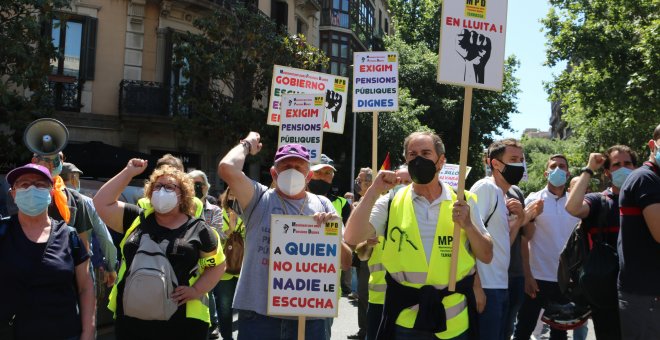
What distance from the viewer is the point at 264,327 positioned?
13.3 feet

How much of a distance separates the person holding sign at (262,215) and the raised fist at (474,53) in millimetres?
1184

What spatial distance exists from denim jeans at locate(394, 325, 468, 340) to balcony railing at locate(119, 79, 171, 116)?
1742cm

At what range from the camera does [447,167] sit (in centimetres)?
1036

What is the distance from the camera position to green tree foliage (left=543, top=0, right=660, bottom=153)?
17.9 metres

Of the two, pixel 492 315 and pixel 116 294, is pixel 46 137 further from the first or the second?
pixel 492 315

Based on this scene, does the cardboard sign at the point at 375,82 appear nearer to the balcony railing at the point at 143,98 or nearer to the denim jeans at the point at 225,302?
the denim jeans at the point at 225,302

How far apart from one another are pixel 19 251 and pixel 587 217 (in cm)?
395

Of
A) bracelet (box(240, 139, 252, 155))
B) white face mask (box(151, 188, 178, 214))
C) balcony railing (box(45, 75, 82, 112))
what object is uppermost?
balcony railing (box(45, 75, 82, 112))

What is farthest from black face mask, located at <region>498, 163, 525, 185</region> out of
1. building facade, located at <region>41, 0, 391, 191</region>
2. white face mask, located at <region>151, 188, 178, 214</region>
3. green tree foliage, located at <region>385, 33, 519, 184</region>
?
green tree foliage, located at <region>385, 33, 519, 184</region>

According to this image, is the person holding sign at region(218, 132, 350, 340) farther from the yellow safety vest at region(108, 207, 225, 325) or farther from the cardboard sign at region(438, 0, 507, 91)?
the cardboard sign at region(438, 0, 507, 91)

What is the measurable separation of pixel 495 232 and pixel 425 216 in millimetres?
1650

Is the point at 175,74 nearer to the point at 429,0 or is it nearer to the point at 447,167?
the point at 447,167

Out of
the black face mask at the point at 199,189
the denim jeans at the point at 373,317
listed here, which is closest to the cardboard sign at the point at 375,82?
the black face mask at the point at 199,189

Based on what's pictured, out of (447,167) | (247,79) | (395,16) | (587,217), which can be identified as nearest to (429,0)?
(395,16)
